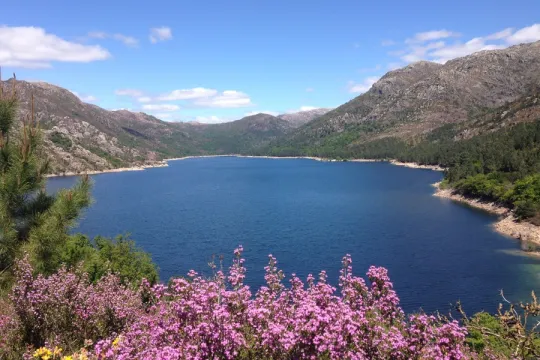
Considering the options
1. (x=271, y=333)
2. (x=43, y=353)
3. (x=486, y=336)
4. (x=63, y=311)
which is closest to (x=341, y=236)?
(x=486, y=336)

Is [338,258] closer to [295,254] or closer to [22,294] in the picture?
[295,254]

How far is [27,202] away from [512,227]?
84.8 m

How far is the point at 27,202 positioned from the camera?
12.3 meters

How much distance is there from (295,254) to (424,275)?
766 inches

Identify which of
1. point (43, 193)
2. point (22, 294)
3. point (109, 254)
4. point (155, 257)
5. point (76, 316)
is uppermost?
point (43, 193)

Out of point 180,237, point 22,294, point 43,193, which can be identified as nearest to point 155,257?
point 180,237

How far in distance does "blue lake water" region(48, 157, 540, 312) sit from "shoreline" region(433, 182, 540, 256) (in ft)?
6.78

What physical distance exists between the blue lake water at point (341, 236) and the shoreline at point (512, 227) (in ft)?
6.78

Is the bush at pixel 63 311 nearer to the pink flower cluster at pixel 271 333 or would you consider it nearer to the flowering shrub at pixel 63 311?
the flowering shrub at pixel 63 311

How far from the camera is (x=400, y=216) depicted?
9469 cm

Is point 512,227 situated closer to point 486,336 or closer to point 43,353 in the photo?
point 486,336

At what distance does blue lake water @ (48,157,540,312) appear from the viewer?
52812 mm

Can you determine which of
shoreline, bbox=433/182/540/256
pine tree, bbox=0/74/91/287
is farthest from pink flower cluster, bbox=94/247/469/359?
shoreline, bbox=433/182/540/256

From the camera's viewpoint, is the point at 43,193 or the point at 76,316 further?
the point at 43,193
